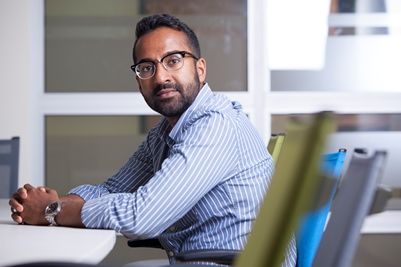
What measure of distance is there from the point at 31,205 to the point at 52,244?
0.45m

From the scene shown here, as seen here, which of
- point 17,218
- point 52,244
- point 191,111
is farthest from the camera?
point 191,111

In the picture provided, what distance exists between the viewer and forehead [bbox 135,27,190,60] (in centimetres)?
244

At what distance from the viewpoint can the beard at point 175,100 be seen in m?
2.46

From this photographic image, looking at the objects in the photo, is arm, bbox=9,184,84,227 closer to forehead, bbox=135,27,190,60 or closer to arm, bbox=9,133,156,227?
arm, bbox=9,133,156,227

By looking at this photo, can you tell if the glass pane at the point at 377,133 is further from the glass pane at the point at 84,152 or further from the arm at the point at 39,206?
the arm at the point at 39,206

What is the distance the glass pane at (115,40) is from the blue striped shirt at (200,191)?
246cm

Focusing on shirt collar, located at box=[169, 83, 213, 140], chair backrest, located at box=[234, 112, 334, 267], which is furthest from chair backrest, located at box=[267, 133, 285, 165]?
chair backrest, located at box=[234, 112, 334, 267]

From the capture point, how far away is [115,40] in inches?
198

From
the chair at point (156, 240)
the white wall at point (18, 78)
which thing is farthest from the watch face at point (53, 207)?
the white wall at point (18, 78)

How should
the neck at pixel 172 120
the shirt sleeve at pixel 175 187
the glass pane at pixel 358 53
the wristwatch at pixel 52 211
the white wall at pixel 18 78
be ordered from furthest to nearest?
the glass pane at pixel 358 53, the white wall at pixel 18 78, the neck at pixel 172 120, the wristwatch at pixel 52 211, the shirt sleeve at pixel 175 187

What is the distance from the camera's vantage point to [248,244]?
846 millimetres

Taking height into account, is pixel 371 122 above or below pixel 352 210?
above

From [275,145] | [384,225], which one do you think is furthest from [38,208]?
[384,225]

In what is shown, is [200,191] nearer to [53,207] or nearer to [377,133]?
[53,207]
